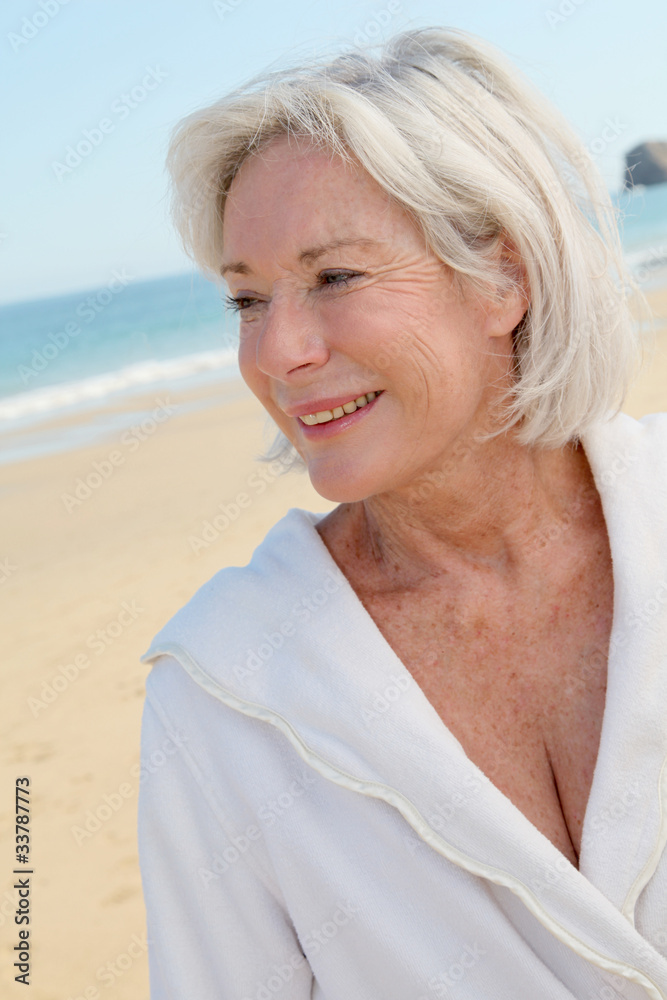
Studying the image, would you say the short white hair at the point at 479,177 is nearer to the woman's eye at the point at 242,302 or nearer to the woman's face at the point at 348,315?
the woman's face at the point at 348,315

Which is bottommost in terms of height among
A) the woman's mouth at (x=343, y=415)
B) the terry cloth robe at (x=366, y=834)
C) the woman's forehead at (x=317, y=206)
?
the terry cloth robe at (x=366, y=834)

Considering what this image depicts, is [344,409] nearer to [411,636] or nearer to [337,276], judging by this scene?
[337,276]

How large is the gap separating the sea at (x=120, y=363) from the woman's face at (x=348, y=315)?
0.43m

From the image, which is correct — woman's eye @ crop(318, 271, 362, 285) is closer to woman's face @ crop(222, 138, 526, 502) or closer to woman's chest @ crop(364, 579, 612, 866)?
woman's face @ crop(222, 138, 526, 502)

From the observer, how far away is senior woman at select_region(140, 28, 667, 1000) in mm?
1733

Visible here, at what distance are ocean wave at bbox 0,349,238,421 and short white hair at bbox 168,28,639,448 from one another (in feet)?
A: 51.4

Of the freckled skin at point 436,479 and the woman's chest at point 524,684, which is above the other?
the freckled skin at point 436,479

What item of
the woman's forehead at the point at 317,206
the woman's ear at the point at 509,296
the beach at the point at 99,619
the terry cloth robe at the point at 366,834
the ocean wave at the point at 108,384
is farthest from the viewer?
the ocean wave at the point at 108,384

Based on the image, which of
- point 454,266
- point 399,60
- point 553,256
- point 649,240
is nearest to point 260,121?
point 399,60

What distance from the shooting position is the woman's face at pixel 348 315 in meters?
1.82

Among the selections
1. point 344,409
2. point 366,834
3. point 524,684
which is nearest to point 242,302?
point 344,409

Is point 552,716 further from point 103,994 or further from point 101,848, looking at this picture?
point 101,848

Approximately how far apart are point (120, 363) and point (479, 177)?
24.3 m

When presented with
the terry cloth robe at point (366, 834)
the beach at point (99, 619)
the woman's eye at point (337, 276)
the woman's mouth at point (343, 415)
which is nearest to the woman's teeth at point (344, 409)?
the woman's mouth at point (343, 415)
